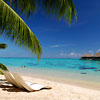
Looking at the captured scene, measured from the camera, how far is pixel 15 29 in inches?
116

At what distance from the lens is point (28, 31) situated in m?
3.04

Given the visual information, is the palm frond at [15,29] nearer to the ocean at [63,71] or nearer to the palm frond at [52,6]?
the palm frond at [52,6]

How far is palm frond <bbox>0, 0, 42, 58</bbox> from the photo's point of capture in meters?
2.88

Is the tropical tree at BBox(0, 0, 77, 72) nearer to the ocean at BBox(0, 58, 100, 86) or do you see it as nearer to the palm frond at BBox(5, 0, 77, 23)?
the palm frond at BBox(5, 0, 77, 23)

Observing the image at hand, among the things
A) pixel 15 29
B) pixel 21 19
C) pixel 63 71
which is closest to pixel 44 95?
pixel 15 29

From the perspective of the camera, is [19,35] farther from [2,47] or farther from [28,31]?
[2,47]

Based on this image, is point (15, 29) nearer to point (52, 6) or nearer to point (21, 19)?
Answer: point (21, 19)

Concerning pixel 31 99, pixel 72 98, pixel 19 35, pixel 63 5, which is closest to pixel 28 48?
pixel 19 35

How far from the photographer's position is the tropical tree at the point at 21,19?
9.53ft

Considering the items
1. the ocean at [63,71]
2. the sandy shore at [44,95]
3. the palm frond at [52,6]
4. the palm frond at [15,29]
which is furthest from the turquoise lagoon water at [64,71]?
the palm frond at [15,29]

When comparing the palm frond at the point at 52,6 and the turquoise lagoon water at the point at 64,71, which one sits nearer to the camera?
the palm frond at the point at 52,6

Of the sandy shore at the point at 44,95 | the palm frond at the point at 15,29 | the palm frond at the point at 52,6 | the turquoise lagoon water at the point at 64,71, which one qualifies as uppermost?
the palm frond at the point at 52,6

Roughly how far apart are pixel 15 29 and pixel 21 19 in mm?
335

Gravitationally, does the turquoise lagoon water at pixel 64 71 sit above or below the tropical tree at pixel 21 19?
below
